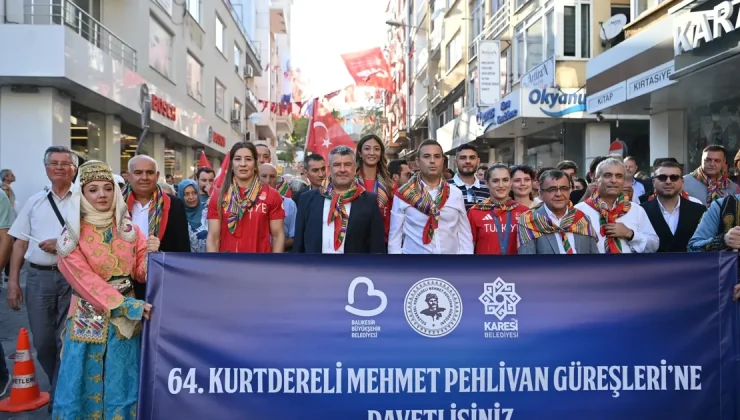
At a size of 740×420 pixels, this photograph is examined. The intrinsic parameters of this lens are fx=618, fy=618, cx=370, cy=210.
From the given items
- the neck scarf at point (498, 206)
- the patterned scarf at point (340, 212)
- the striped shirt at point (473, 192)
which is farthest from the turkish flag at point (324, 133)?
the patterned scarf at point (340, 212)

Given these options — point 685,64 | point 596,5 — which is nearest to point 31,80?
point 685,64

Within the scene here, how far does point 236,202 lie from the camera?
16.2 ft

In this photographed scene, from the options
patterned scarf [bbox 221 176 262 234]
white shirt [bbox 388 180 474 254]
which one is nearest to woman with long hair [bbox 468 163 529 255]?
white shirt [bbox 388 180 474 254]

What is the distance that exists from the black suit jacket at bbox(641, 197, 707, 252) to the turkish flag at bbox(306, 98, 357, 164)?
16.4ft

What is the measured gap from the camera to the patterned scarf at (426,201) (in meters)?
4.92

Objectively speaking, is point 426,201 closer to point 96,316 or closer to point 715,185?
point 96,316

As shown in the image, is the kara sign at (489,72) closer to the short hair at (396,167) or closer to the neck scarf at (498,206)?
the short hair at (396,167)

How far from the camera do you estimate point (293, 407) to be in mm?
3459

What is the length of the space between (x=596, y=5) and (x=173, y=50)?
44.9ft

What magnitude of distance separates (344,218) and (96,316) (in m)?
1.89

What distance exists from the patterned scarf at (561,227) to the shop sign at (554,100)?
533 inches

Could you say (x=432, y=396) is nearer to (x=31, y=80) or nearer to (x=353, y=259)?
(x=353, y=259)

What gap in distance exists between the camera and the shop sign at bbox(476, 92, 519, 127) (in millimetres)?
18141

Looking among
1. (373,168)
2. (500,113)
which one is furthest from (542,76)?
(373,168)
